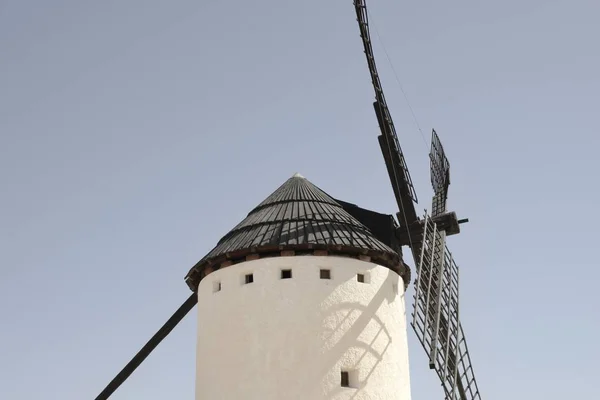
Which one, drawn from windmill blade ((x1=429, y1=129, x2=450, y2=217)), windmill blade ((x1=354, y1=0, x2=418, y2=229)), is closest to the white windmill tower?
windmill blade ((x1=354, y1=0, x2=418, y2=229))

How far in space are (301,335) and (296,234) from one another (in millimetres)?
2044

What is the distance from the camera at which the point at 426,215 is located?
57.1ft

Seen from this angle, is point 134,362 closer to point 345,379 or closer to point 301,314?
point 301,314

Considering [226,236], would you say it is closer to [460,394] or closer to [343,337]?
[343,337]

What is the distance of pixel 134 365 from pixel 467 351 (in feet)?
24.7

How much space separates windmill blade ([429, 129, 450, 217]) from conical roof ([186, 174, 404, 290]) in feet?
12.8

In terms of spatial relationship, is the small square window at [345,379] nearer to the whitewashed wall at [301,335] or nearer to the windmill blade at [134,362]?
the whitewashed wall at [301,335]

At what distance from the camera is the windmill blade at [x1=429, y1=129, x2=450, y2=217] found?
2012cm

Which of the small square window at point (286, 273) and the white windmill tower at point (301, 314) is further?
the small square window at point (286, 273)

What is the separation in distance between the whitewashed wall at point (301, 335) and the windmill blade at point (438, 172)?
515 cm

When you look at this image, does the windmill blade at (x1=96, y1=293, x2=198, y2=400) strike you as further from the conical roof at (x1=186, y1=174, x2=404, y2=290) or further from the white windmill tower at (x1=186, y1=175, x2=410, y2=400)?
the white windmill tower at (x1=186, y1=175, x2=410, y2=400)

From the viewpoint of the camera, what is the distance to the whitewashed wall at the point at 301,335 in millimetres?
14148

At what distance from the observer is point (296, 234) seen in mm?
15320

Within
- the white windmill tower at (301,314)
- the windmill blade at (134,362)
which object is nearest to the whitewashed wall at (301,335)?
the white windmill tower at (301,314)
